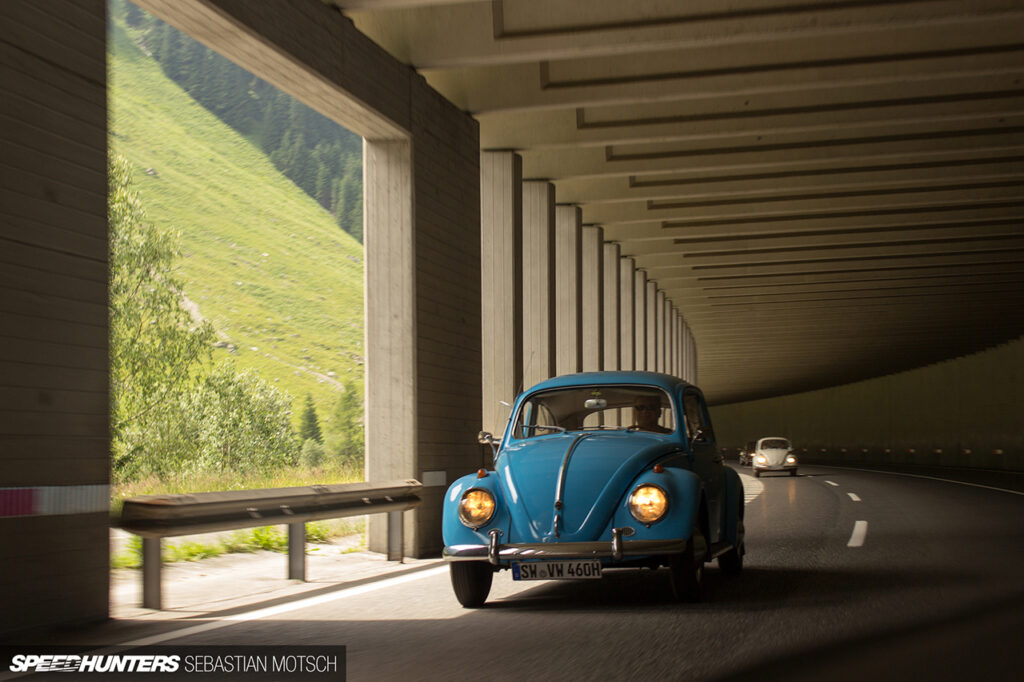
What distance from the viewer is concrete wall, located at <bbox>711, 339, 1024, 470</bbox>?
43438 mm

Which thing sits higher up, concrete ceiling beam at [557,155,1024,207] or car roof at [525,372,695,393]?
concrete ceiling beam at [557,155,1024,207]

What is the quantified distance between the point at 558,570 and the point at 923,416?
1958 inches

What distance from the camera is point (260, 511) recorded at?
841cm

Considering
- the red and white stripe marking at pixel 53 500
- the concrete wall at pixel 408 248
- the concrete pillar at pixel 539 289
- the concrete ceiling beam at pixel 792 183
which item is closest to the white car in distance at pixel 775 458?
the concrete ceiling beam at pixel 792 183

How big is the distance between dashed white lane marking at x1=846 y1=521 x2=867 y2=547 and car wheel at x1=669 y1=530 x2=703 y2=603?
4679 mm

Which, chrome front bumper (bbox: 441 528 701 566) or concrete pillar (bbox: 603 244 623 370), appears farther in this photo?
concrete pillar (bbox: 603 244 623 370)

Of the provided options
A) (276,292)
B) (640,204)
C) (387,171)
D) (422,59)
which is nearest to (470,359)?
(387,171)

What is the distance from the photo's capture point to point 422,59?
12.4 m

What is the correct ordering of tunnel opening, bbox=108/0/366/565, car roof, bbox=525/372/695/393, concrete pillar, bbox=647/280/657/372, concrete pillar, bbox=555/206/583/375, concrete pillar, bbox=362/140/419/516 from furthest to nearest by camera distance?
tunnel opening, bbox=108/0/366/565
concrete pillar, bbox=647/280/657/372
concrete pillar, bbox=555/206/583/375
concrete pillar, bbox=362/140/419/516
car roof, bbox=525/372/695/393

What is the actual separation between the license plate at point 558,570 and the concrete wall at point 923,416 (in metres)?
38.7

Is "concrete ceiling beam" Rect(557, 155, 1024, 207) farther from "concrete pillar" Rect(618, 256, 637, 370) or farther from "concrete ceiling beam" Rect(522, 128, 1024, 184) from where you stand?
"concrete pillar" Rect(618, 256, 637, 370)

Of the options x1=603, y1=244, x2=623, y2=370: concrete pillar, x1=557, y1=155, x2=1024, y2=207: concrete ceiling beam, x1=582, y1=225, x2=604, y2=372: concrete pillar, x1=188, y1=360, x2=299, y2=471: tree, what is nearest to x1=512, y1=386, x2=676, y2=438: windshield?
x1=557, y1=155, x2=1024, y2=207: concrete ceiling beam

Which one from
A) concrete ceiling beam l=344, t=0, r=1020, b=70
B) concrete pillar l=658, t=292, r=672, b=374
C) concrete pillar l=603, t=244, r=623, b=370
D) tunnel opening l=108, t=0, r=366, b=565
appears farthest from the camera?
tunnel opening l=108, t=0, r=366, b=565

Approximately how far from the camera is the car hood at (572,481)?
289 inches
